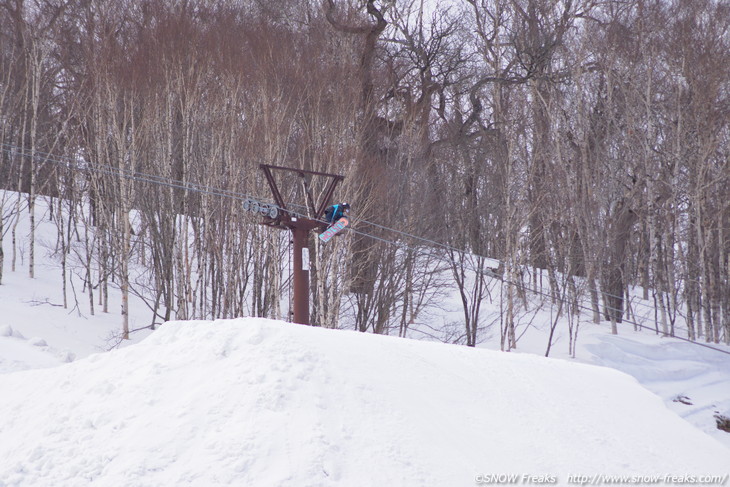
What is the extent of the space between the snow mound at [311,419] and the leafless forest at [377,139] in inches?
257

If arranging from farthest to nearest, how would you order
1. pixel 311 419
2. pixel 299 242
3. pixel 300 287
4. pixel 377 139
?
1. pixel 377 139
2. pixel 299 242
3. pixel 300 287
4. pixel 311 419

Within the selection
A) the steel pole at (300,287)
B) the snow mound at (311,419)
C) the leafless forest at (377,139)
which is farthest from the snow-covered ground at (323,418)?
the leafless forest at (377,139)

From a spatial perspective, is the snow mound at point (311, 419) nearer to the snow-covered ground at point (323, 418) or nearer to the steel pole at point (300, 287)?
the snow-covered ground at point (323, 418)

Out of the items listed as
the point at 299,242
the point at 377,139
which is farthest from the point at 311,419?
the point at 377,139

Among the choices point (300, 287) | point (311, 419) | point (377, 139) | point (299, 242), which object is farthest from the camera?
point (377, 139)

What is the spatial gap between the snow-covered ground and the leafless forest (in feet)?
21.1

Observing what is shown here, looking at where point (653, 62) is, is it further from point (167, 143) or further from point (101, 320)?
point (101, 320)

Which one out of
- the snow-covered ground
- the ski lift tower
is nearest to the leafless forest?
the ski lift tower

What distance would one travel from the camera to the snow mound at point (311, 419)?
532cm

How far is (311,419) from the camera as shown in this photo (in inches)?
229

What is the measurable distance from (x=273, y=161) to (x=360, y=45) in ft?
19.2

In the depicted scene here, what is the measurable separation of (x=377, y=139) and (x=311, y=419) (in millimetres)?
14043

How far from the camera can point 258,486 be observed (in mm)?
4992

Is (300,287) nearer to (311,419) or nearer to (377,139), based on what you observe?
(311,419)
